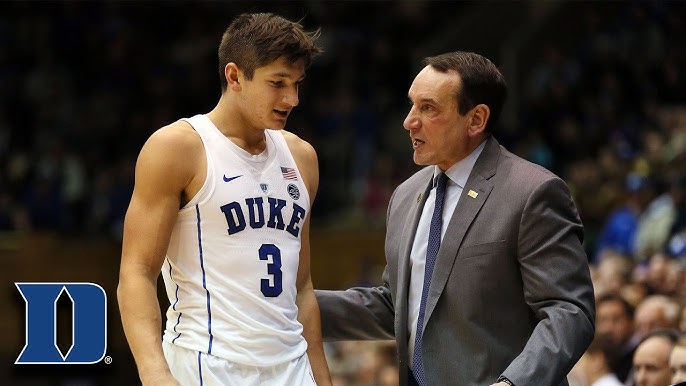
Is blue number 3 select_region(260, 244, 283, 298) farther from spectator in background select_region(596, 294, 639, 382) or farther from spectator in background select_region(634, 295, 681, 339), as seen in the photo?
spectator in background select_region(634, 295, 681, 339)

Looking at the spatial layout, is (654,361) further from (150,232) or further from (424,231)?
(150,232)

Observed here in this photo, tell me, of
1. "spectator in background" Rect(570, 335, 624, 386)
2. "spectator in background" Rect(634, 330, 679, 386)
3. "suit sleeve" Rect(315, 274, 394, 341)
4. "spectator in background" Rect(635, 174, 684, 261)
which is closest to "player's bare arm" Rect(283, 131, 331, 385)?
"suit sleeve" Rect(315, 274, 394, 341)

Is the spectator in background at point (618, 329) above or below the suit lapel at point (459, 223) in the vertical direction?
below

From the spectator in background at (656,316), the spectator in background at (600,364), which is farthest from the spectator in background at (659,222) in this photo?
the spectator in background at (600,364)

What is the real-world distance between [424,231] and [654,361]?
207 cm

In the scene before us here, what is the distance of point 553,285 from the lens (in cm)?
421

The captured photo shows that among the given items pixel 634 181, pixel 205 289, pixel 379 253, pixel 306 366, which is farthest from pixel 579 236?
pixel 379 253

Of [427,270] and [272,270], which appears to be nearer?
[272,270]

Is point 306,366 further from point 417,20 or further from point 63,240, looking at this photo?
point 417,20

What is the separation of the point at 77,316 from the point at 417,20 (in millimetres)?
12152

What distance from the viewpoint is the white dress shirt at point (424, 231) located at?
14.9ft

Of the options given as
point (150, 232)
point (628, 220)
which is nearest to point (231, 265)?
point (150, 232)

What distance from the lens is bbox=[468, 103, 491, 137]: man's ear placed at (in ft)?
14.9

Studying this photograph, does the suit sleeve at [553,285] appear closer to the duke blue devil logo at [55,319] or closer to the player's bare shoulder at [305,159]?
the player's bare shoulder at [305,159]
